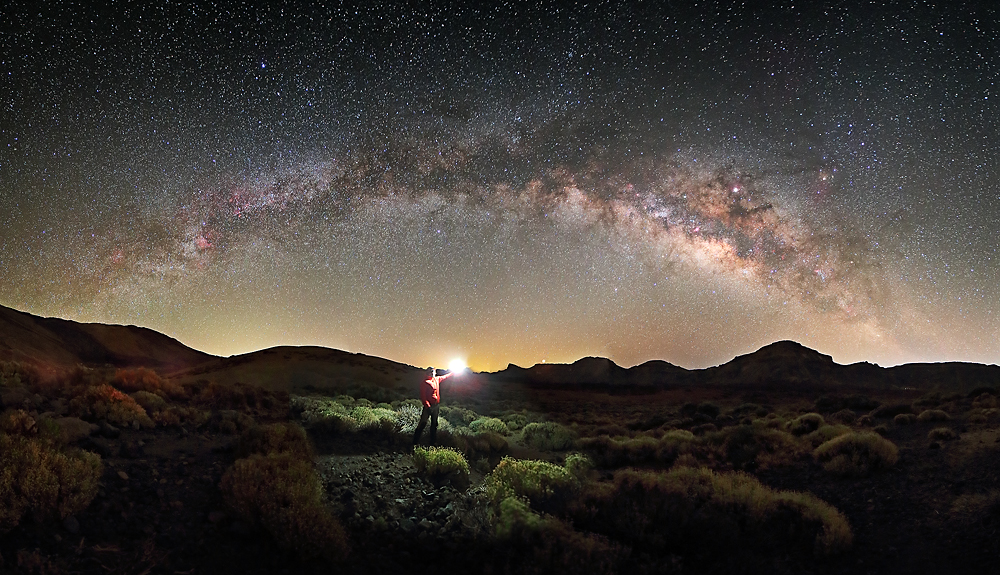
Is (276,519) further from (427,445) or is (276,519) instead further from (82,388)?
(82,388)

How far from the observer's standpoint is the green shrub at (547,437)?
1923cm

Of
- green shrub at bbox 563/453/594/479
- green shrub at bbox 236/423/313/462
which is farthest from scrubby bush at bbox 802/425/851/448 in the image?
green shrub at bbox 236/423/313/462

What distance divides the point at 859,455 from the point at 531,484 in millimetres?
9208

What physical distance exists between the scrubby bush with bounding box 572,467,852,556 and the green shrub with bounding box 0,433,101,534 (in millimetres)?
7422

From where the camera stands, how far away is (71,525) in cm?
627

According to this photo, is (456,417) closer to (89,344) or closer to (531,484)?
(531,484)

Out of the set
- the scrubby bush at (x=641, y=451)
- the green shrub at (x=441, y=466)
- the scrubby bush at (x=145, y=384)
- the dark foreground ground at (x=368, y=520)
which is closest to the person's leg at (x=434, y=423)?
the dark foreground ground at (x=368, y=520)

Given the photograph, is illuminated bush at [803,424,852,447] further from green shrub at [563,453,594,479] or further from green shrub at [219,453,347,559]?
green shrub at [219,453,347,559]

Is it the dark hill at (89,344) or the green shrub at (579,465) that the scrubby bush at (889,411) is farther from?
the dark hill at (89,344)

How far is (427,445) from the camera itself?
13250mm

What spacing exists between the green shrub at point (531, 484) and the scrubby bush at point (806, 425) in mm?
13195

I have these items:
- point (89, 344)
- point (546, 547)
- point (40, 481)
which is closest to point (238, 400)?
point (40, 481)

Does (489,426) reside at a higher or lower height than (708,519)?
lower

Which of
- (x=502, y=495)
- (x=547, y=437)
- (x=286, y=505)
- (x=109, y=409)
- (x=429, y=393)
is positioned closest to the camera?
(x=286, y=505)
